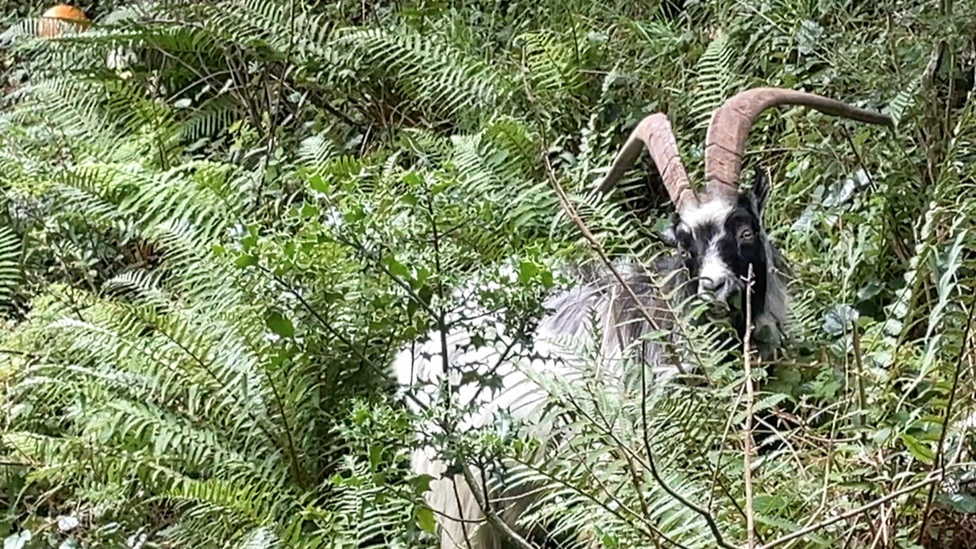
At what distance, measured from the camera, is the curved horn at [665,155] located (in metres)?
4.10

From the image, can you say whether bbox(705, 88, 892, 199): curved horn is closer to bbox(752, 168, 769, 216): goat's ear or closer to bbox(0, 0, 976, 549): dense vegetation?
bbox(752, 168, 769, 216): goat's ear

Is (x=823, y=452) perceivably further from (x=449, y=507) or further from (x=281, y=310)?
(x=281, y=310)

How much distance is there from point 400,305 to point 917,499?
1.33 metres

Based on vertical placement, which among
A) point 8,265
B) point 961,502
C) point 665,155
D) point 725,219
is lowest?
point 961,502

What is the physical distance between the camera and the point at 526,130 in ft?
17.8

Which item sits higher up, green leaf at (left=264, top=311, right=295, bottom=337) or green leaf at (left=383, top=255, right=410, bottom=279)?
green leaf at (left=264, top=311, right=295, bottom=337)

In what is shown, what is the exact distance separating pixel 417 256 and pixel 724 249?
133 centimetres

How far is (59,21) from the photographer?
7746mm

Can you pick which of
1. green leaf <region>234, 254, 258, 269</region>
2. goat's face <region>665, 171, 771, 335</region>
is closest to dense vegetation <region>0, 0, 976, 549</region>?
green leaf <region>234, 254, 258, 269</region>

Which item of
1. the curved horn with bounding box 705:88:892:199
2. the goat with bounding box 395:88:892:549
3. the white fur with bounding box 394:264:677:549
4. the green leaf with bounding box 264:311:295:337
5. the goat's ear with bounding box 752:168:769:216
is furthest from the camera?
the goat's ear with bounding box 752:168:769:216

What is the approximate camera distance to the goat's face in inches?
152

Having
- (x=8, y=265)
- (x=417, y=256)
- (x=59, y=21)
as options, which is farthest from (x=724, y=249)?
(x=59, y=21)

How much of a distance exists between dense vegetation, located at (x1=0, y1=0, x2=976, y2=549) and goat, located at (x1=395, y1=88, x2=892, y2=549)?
134 millimetres

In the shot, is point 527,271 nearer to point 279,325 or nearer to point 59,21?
point 279,325
